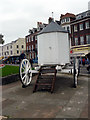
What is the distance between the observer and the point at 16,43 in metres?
63.4

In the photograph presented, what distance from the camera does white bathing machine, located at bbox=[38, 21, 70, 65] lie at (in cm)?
836

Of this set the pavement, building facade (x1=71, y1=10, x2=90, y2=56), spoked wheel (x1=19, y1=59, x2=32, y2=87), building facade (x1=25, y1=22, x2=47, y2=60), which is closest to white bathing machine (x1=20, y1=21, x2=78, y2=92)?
spoked wheel (x1=19, y1=59, x2=32, y2=87)

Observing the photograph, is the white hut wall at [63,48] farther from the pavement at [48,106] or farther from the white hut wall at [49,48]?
the pavement at [48,106]

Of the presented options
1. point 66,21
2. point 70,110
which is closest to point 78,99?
point 70,110

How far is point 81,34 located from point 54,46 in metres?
28.1

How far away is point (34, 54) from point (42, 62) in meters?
40.7

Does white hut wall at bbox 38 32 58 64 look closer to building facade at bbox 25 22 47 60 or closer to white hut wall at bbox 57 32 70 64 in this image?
white hut wall at bbox 57 32 70 64

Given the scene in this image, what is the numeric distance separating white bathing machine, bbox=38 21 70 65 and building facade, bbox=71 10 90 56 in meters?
24.7

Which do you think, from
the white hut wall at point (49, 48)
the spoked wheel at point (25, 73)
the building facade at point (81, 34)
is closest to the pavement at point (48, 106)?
the spoked wheel at point (25, 73)

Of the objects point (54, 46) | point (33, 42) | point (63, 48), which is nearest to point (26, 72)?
point (54, 46)

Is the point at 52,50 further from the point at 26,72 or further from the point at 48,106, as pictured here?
the point at 48,106

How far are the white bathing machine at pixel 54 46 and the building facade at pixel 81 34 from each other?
2467cm

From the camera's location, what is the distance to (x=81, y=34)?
34.3 meters

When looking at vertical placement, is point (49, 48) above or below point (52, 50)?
above
